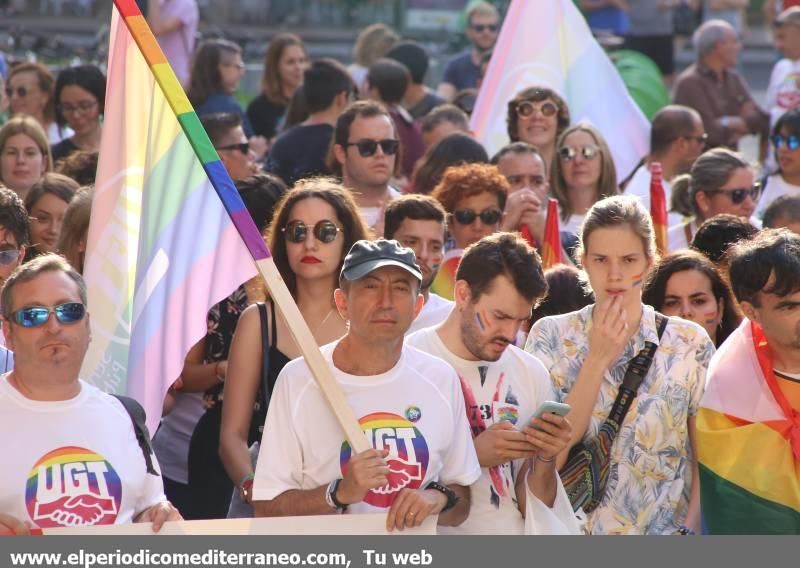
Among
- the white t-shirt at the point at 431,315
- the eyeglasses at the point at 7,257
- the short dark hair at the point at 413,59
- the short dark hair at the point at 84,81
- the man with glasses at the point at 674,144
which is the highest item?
the short dark hair at the point at 413,59

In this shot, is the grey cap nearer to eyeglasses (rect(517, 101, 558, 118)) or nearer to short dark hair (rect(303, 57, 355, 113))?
eyeglasses (rect(517, 101, 558, 118))

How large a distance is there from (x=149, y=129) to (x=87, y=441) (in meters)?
1.53

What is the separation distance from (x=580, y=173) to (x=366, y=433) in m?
3.96

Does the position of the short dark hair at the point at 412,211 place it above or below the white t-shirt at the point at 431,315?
above

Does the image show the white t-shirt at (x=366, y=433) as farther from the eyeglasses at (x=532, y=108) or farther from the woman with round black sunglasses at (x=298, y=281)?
the eyeglasses at (x=532, y=108)

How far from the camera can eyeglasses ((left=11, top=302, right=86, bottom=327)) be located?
4449mm

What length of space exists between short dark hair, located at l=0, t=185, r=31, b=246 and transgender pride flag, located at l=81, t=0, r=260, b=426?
0.43 m

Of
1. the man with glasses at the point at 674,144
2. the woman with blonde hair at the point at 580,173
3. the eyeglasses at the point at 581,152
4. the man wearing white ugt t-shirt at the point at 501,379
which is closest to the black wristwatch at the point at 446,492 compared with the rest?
the man wearing white ugt t-shirt at the point at 501,379

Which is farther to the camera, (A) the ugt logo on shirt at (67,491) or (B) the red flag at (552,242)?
(B) the red flag at (552,242)

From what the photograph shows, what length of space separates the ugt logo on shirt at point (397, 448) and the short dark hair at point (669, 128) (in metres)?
5.22

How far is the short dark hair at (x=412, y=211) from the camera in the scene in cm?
625

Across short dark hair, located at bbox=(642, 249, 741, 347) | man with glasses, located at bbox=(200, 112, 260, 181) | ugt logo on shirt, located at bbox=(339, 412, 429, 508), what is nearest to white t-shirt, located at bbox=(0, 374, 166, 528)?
ugt logo on shirt, located at bbox=(339, 412, 429, 508)
